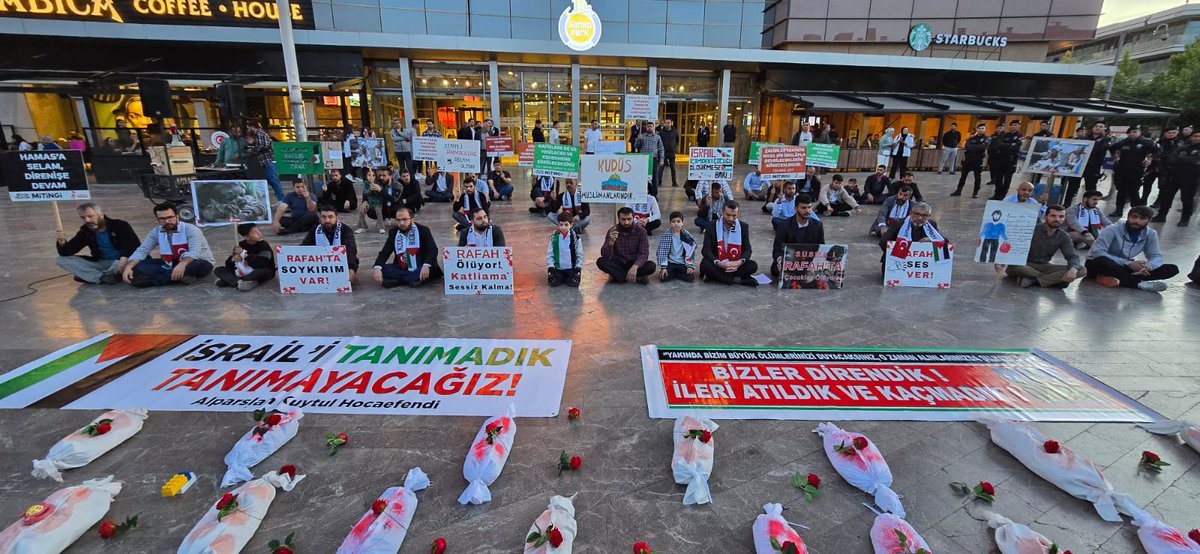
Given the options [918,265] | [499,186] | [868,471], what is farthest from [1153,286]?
[499,186]

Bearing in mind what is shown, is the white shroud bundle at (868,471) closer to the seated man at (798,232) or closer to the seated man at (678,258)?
the seated man at (798,232)

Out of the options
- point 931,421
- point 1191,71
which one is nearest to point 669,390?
point 931,421

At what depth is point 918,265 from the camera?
7.71 metres

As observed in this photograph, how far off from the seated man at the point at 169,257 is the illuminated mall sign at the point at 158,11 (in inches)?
562

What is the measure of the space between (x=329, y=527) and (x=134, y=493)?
1.46 meters

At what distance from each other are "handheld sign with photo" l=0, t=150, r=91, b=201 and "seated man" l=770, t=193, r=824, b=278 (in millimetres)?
10298

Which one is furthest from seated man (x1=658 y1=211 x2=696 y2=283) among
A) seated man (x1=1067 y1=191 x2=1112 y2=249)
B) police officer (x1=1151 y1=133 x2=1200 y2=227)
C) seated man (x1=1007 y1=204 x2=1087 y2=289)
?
police officer (x1=1151 y1=133 x2=1200 y2=227)

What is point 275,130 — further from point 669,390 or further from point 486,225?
point 669,390

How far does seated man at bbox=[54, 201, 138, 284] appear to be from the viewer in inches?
300

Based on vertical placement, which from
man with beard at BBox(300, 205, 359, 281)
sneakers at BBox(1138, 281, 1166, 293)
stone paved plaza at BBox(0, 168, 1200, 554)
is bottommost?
stone paved plaza at BBox(0, 168, 1200, 554)

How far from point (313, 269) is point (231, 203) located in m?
1.84

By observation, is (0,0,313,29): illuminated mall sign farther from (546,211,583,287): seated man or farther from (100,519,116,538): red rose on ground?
(100,519,116,538): red rose on ground

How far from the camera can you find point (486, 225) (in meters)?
7.59

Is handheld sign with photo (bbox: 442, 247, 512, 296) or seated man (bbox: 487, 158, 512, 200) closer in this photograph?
handheld sign with photo (bbox: 442, 247, 512, 296)
